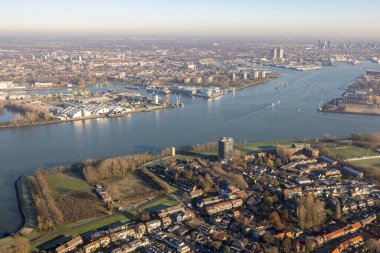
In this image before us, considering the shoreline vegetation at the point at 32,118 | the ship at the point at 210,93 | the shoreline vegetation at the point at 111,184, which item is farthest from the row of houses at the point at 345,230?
the ship at the point at 210,93

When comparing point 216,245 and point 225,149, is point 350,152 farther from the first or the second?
point 216,245

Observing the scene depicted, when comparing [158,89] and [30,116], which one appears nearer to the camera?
[30,116]

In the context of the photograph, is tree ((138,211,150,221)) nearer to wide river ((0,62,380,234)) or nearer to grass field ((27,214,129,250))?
grass field ((27,214,129,250))

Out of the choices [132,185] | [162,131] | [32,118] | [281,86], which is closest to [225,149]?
[132,185]

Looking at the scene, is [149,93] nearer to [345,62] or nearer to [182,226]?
[182,226]

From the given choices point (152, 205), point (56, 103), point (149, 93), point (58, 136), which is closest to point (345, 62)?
point (149, 93)

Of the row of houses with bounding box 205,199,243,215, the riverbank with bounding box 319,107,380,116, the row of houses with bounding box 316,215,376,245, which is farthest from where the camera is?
the riverbank with bounding box 319,107,380,116

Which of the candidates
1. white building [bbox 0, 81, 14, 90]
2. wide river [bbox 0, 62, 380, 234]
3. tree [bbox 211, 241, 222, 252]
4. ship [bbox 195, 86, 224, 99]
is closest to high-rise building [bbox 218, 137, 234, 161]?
wide river [bbox 0, 62, 380, 234]
